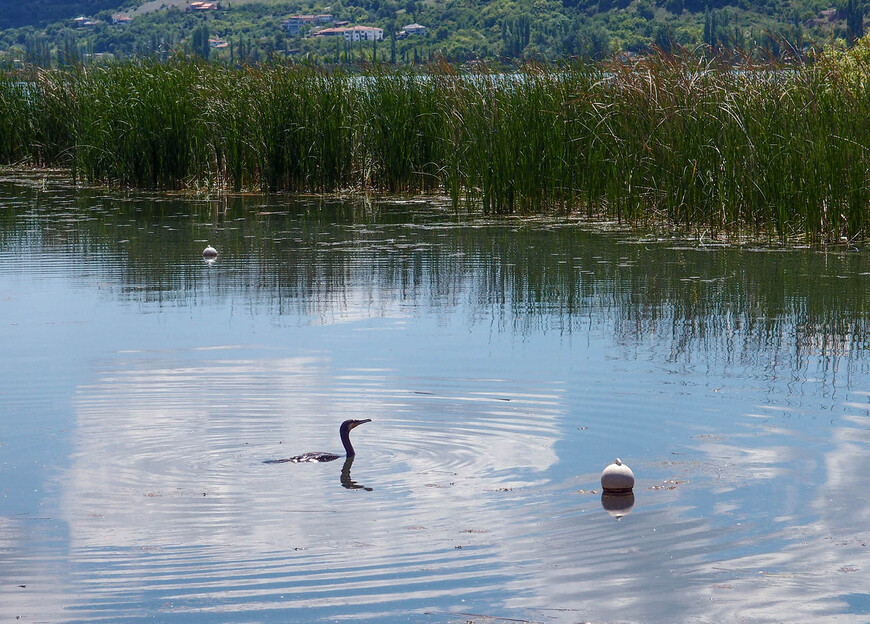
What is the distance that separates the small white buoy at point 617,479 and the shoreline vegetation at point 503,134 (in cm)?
661

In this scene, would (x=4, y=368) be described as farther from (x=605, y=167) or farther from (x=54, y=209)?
(x=54, y=209)

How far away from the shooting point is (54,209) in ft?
48.9

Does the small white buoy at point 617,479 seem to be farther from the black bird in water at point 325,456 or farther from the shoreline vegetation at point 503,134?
the shoreline vegetation at point 503,134

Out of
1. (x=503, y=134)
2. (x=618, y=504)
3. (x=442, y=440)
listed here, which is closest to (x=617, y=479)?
(x=618, y=504)

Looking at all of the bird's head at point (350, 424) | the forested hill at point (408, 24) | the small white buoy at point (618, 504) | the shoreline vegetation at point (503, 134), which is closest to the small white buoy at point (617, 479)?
the small white buoy at point (618, 504)

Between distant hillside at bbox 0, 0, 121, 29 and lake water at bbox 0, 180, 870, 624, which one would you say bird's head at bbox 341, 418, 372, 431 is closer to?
lake water at bbox 0, 180, 870, 624

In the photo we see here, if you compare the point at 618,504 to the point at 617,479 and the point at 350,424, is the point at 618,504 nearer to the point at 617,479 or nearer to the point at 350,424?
the point at 617,479

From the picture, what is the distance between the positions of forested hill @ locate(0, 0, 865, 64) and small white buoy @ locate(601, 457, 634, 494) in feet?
30.1

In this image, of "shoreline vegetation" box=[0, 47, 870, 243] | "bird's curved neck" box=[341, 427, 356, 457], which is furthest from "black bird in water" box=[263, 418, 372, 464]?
"shoreline vegetation" box=[0, 47, 870, 243]

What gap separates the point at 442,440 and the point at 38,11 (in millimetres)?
107278

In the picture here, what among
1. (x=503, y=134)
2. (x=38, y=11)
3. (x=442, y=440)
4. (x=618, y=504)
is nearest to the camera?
(x=618, y=504)

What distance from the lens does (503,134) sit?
13227mm

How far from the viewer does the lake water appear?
12.7 ft

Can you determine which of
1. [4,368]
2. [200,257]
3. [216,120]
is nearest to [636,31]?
[216,120]
